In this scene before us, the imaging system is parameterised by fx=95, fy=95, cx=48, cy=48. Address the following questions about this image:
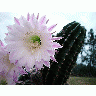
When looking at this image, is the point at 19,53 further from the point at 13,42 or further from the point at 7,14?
the point at 7,14

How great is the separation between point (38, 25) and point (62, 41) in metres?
0.55

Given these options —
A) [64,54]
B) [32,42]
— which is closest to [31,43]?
[32,42]

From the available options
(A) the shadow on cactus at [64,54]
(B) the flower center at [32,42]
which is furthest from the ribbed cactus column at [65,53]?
(B) the flower center at [32,42]

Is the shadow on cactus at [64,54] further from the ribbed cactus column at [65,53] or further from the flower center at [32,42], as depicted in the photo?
the flower center at [32,42]

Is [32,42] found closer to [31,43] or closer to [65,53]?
[31,43]

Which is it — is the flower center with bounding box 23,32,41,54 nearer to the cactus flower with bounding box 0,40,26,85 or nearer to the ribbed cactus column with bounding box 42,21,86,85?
the cactus flower with bounding box 0,40,26,85

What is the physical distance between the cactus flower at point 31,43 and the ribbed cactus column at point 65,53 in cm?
47

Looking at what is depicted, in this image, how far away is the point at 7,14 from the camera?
55 cm

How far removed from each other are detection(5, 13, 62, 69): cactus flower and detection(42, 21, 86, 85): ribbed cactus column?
18.5 inches

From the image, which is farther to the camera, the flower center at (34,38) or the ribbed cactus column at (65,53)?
the ribbed cactus column at (65,53)

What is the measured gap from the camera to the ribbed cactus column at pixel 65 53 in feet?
2.18

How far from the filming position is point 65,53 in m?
0.65

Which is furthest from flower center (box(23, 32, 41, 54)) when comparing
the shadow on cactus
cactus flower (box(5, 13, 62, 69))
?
the shadow on cactus

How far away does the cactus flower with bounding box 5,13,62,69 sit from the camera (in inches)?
6.6
